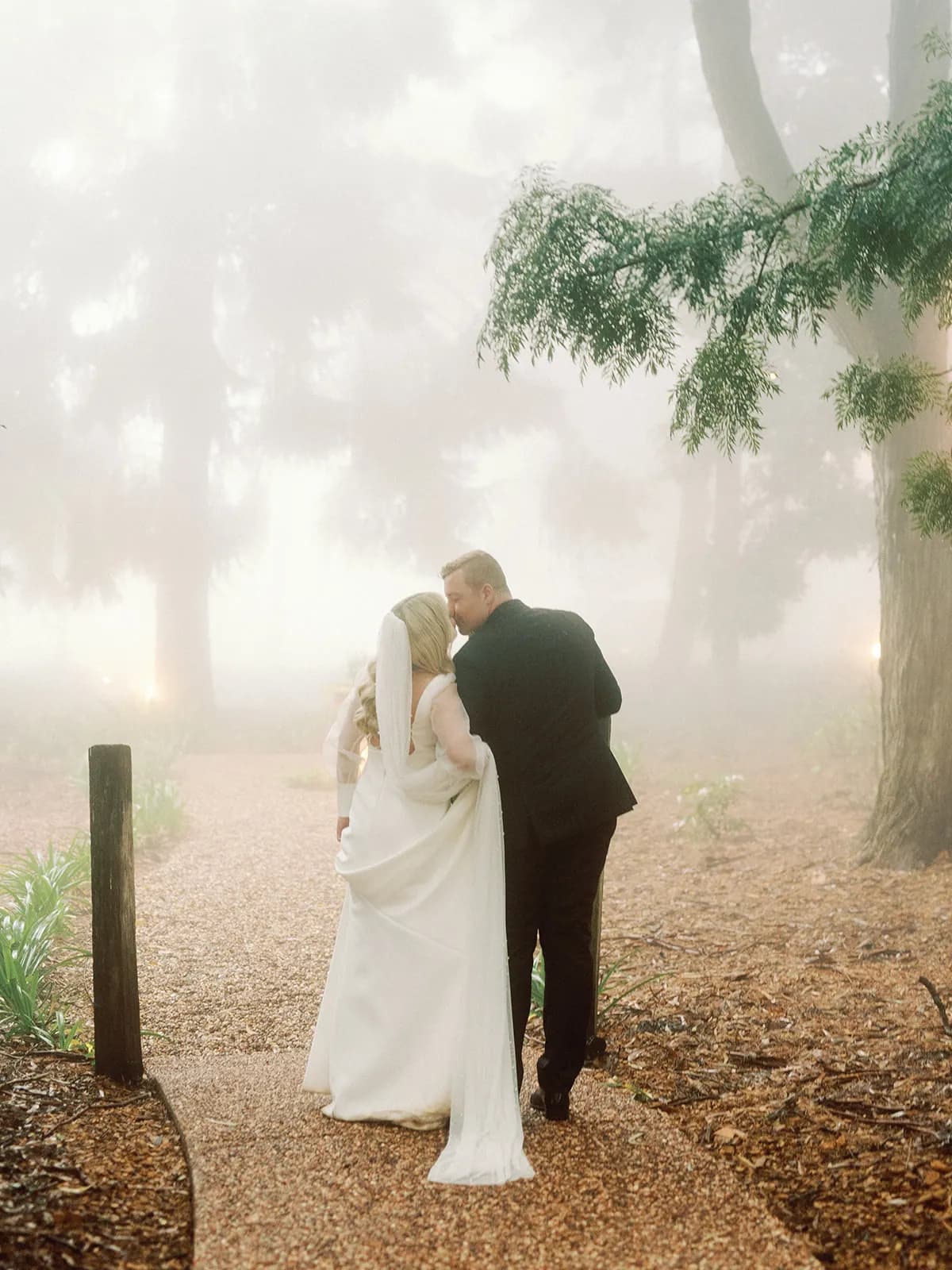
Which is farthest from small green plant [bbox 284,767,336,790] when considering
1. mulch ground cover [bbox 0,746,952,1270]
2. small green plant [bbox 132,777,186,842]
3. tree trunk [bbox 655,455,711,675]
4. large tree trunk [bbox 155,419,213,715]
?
tree trunk [bbox 655,455,711,675]

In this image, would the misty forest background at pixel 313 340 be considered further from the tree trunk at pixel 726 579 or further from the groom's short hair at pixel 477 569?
the groom's short hair at pixel 477 569

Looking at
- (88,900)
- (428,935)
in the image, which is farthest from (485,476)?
(428,935)

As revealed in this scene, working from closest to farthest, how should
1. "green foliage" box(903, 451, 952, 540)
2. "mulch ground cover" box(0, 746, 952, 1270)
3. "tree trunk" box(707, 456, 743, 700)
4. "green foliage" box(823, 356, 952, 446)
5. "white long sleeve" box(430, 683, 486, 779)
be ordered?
"mulch ground cover" box(0, 746, 952, 1270) → "white long sleeve" box(430, 683, 486, 779) → "green foliage" box(903, 451, 952, 540) → "green foliage" box(823, 356, 952, 446) → "tree trunk" box(707, 456, 743, 700)

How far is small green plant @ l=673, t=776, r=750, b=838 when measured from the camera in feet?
31.9

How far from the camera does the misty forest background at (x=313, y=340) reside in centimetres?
1812

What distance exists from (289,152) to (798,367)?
9882 mm

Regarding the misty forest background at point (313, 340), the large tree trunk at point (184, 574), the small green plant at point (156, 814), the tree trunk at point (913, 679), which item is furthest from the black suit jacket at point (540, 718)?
the large tree trunk at point (184, 574)

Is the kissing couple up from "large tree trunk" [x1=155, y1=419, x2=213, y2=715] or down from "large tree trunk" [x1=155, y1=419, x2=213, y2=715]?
down

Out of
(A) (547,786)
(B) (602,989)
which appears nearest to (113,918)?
(A) (547,786)

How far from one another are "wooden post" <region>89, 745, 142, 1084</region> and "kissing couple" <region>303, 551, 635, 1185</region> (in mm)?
757

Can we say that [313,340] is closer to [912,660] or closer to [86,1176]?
[912,660]

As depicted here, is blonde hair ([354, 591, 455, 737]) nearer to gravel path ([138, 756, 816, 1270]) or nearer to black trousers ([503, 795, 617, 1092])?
black trousers ([503, 795, 617, 1092])

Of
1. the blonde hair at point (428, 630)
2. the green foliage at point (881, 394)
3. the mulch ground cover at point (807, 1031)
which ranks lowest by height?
the mulch ground cover at point (807, 1031)

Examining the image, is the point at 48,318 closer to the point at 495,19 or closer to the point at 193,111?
the point at 193,111
